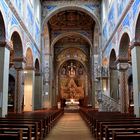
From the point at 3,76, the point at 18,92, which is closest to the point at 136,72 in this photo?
the point at 3,76

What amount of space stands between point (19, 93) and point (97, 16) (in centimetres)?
1198

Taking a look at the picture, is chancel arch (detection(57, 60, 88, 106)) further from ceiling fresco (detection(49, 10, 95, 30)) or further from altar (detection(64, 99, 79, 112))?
ceiling fresco (detection(49, 10, 95, 30))

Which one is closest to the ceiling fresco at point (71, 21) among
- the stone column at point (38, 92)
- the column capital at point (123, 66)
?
the stone column at point (38, 92)

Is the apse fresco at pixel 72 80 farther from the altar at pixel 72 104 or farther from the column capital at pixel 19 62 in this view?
the column capital at pixel 19 62

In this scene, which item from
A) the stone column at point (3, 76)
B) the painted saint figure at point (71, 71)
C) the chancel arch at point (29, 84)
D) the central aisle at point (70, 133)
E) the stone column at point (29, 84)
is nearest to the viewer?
the central aisle at point (70, 133)

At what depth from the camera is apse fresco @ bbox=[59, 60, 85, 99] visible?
140 ft

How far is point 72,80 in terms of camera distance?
43.5m

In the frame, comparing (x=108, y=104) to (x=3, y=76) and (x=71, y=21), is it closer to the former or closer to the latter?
(x=3, y=76)

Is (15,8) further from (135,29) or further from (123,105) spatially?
(123,105)

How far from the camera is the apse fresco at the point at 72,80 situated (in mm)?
42781

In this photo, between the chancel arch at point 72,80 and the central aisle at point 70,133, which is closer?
the central aisle at point 70,133

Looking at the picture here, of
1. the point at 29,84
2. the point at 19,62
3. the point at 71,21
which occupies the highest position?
the point at 71,21

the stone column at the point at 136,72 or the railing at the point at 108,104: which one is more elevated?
the stone column at the point at 136,72

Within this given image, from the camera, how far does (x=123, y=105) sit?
16.7 m
